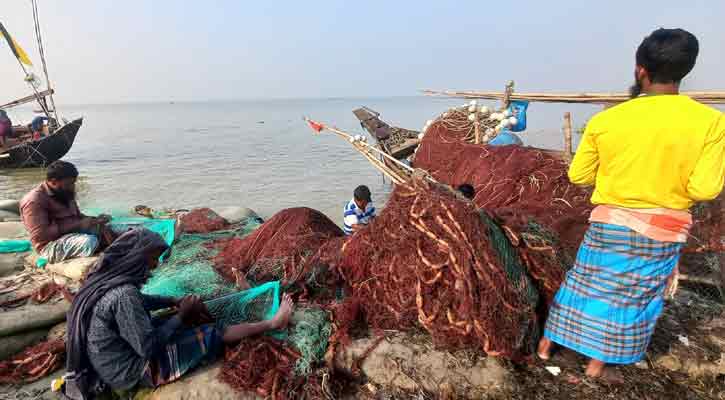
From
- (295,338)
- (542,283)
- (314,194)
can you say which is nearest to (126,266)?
(295,338)

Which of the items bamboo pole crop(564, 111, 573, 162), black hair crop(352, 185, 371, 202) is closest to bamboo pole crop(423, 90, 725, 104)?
bamboo pole crop(564, 111, 573, 162)

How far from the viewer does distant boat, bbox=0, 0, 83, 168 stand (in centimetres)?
1730

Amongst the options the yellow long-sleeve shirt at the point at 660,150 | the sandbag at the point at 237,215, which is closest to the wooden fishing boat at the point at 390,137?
the sandbag at the point at 237,215

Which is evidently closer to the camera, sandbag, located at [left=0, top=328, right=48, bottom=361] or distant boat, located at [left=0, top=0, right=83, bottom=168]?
sandbag, located at [left=0, top=328, right=48, bottom=361]

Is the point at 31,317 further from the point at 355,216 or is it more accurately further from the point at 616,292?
the point at 616,292

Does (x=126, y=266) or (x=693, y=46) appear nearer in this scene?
(x=693, y=46)

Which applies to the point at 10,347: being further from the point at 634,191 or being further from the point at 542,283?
the point at 634,191

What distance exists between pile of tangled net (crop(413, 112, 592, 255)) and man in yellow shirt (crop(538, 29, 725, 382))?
5.56 ft

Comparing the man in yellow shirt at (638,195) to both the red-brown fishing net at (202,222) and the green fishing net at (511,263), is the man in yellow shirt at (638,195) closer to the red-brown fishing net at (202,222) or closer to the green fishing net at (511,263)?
the green fishing net at (511,263)

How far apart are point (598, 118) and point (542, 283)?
4.14 feet

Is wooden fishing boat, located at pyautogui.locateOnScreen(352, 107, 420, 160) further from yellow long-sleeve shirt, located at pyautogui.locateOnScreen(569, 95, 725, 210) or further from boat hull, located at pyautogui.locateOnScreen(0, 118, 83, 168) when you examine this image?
boat hull, located at pyautogui.locateOnScreen(0, 118, 83, 168)

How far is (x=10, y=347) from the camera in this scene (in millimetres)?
2932

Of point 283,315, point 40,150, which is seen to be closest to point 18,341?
point 283,315

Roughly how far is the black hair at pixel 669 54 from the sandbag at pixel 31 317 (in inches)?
179
